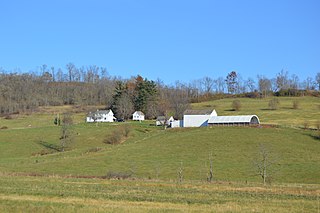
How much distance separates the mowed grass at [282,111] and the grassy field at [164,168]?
687mm

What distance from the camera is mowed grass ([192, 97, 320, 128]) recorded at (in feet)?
333

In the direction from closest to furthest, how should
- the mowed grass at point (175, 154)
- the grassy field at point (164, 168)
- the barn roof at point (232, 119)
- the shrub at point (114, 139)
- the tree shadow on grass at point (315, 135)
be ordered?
the grassy field at point (164, 168), the mowed grass at point (175, 154), the tree shadow on grass at point (315, 135), the shrub at point (114, 139), the barn roof at point (232, 119)

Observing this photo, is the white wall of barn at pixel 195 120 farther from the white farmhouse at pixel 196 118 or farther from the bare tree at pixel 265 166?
the bare tree at pixel 265 166

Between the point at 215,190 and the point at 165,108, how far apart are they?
96.8 metres

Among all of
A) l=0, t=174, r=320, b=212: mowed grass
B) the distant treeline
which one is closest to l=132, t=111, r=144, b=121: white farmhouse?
the distant treeline

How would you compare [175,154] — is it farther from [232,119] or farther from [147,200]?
[147,200]

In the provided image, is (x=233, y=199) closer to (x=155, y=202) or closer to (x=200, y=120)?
(x=155, y=202)

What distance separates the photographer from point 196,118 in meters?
94.5

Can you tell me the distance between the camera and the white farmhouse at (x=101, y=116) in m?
118

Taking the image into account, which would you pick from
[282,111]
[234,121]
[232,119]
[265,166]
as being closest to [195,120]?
[232,119]

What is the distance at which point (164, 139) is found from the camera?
7569 centimetres

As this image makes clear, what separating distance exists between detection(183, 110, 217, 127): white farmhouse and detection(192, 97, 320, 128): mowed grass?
14.6m

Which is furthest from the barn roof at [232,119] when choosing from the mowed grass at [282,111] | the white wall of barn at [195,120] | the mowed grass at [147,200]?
the mowed grass at [147,200]

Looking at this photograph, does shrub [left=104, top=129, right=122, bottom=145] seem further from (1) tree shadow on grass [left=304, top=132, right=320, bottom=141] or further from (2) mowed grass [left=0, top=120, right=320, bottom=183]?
(1) tree shadow on grass [left=304, top=132, right=320, bottom=141]
